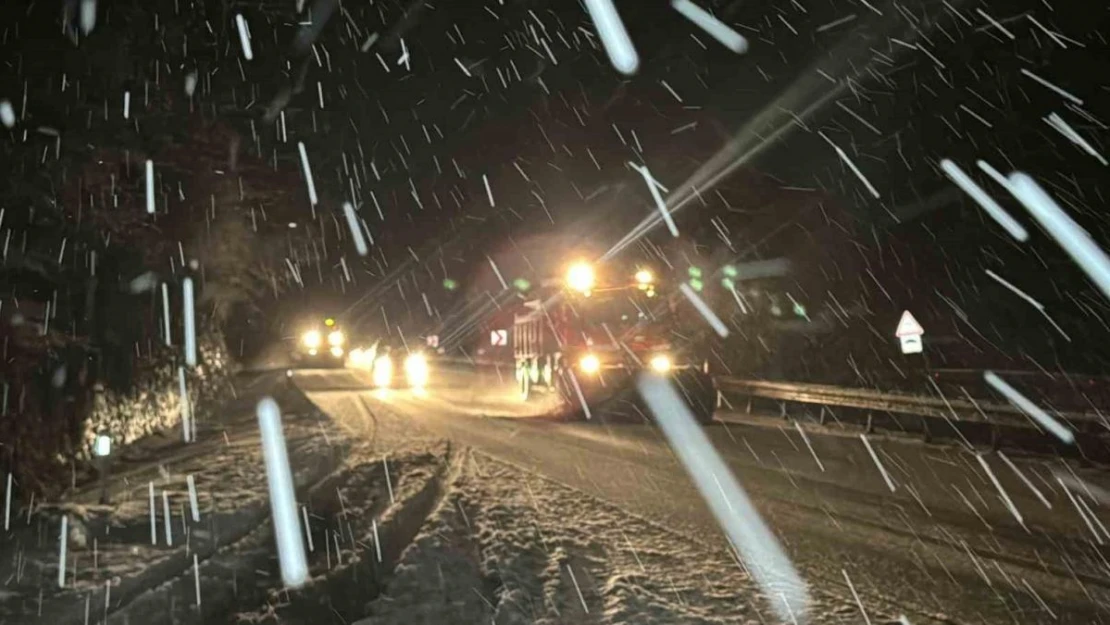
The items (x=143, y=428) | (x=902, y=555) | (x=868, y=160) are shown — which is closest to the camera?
(x=902, y=555)

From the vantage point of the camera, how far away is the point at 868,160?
20031mm

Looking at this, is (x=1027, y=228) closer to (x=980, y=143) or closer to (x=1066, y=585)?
(x=980, y=143)

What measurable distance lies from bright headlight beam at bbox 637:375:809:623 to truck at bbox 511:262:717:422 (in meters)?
0.98

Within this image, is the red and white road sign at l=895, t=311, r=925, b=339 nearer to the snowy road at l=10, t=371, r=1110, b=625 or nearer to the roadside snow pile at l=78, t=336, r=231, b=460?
the snowy road at l=10, t=371, r=1110, b=625

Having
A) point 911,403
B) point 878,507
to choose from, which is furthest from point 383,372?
point 878,507

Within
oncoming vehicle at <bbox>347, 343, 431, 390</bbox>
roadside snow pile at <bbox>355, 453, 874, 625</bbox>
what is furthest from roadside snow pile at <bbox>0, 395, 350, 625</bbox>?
oncoming vehicle at <bbox>347, 343, 431, 390</bbox>

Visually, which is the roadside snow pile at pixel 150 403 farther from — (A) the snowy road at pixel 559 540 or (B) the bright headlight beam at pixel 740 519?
(B) the bright headlight beam at pixel 740 519

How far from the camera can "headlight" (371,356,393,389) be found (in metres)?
31.1

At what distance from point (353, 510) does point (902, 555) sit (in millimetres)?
5569

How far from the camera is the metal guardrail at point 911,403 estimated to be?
37.0ft

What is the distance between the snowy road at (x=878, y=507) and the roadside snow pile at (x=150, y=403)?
373cm

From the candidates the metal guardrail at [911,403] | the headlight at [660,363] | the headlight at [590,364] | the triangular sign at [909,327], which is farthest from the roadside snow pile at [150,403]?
the triangular sign at [909,327]

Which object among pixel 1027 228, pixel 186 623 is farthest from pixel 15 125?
pixel 1027 228

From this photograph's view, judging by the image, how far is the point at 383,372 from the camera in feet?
126
